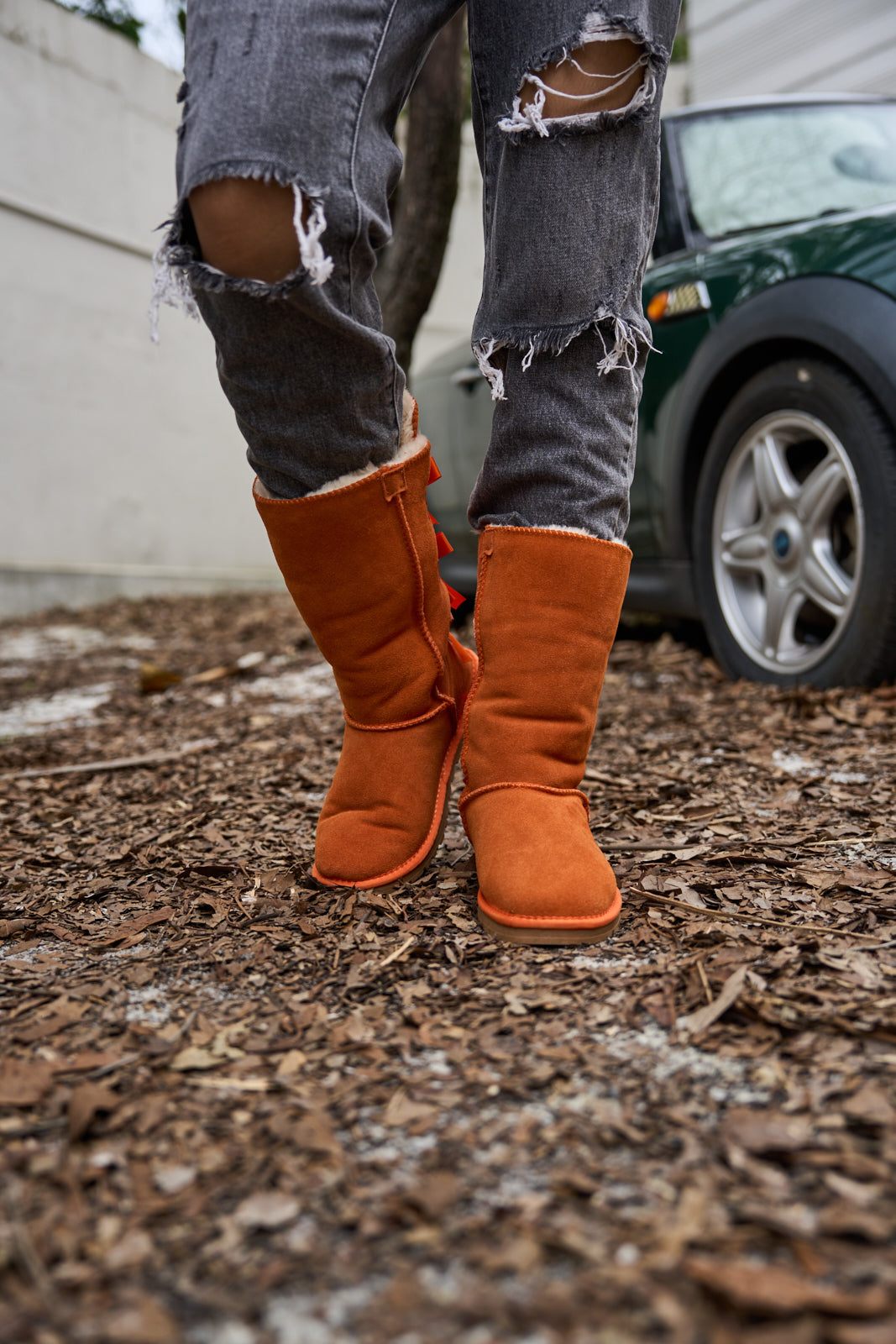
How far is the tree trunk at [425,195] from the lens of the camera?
12.0ft

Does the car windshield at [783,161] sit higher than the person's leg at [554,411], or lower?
higher

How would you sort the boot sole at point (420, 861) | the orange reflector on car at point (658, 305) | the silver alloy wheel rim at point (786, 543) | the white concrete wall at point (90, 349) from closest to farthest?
1. the boot sole at point (420, 861)
2. the silver alloy wheel rim at point (786, 543)
3. the orange reflector on car at point (658, 305)
4. the white concrete wall at point (90, 349)

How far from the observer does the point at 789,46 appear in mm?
8773

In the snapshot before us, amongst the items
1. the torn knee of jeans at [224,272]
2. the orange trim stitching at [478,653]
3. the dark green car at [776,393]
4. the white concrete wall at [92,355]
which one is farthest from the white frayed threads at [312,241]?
the white concrete wall at [92,355]

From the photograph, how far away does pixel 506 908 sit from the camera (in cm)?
111

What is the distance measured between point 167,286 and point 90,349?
19.2ft

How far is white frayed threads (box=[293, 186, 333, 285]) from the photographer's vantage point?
38.3 inches

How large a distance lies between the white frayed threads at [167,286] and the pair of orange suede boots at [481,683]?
0.23 meters

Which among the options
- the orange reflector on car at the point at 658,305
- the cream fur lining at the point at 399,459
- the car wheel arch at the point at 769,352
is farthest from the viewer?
the orange reflector on car at the point at 658,305

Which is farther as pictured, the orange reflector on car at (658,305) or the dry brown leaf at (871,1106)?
the orange reflector on car at (658,305)

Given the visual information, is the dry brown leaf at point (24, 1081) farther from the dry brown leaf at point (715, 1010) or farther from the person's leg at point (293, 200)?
the person's leg at point (293, 200)

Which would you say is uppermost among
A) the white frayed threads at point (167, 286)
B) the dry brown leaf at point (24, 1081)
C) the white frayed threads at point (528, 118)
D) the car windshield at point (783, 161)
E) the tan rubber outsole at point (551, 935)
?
the car windshield at point (783, 161)

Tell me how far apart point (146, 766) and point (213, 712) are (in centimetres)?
66

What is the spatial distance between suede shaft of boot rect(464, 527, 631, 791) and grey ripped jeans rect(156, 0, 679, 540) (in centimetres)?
4
